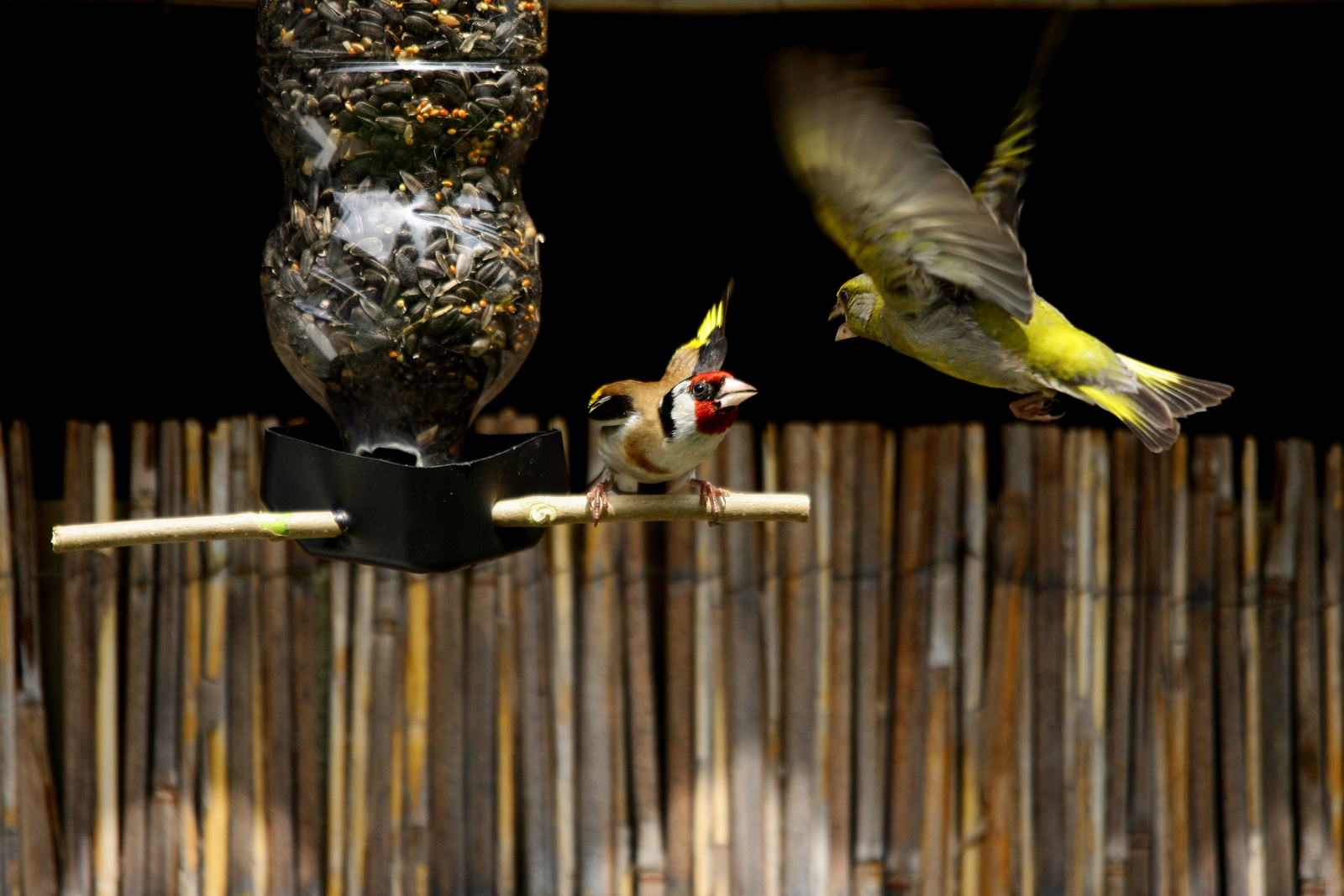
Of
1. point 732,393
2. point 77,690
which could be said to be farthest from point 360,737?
point 732,393

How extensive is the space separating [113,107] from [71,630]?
1.58m

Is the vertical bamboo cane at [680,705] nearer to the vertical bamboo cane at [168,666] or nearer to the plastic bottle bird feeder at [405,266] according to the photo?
the plastic bottle bird feeder at [405,266]

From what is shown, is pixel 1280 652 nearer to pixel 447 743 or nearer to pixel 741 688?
pixel 741 688

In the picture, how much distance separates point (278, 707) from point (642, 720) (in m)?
1.03

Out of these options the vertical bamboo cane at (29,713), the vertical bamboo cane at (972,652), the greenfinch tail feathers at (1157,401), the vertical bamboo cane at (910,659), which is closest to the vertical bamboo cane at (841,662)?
the vertical bamboo cane at (910,659)

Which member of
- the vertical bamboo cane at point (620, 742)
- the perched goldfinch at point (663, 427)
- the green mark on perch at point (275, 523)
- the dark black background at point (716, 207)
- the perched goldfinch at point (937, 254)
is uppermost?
the dark black background at point (716, 207)

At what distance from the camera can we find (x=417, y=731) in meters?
3.58

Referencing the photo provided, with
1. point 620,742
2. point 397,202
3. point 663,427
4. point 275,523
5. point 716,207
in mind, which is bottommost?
point 620,742

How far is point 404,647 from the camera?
11.8 ft

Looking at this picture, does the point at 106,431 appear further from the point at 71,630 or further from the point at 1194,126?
the point at 1194,126

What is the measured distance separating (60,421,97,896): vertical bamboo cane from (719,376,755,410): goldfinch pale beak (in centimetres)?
207

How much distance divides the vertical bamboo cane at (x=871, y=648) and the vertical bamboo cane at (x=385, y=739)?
1.32 meters

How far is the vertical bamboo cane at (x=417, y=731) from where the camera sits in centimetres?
356

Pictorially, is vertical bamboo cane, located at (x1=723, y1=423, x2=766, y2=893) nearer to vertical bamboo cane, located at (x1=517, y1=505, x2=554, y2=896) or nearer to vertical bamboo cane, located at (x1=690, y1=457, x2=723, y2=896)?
vertical bamboo cane, located at (x1=690, y1=457, x2=723, y2=896)
